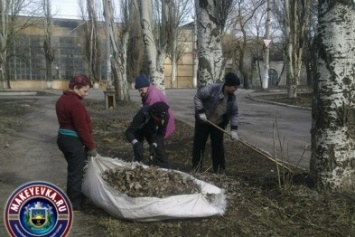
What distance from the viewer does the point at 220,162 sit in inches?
245

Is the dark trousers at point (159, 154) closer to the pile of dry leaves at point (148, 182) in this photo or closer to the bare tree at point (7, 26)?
the pile of dry leaves at point (148, 182)

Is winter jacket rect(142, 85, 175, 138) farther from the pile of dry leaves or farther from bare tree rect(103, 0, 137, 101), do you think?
bare tree rect(103, 0, 137, 101)

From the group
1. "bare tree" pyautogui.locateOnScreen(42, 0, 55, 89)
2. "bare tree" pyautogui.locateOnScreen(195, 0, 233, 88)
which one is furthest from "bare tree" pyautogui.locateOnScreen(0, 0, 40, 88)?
"bare tree" pyautogui.locateOnScreen(195, 0, 233, 88)

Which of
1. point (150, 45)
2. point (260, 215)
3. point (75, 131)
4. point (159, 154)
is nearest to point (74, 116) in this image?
point (75, 131)

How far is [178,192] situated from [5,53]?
40.0m

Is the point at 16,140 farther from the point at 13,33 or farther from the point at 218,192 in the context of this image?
the point at 13,33

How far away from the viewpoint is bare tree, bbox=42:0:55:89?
44.1m

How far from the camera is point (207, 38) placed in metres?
7.72

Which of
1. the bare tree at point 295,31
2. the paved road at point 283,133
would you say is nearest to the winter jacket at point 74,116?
the paved road at point 283,133

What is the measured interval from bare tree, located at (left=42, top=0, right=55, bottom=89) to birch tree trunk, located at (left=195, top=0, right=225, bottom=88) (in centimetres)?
3945

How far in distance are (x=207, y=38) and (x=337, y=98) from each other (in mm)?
3604

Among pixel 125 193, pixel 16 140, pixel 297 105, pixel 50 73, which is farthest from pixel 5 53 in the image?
pixel 125 193

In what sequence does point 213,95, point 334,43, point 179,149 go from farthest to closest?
point 179,149, point 213,95, point 334,43

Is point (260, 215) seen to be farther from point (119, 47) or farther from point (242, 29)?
point (242, 29)
